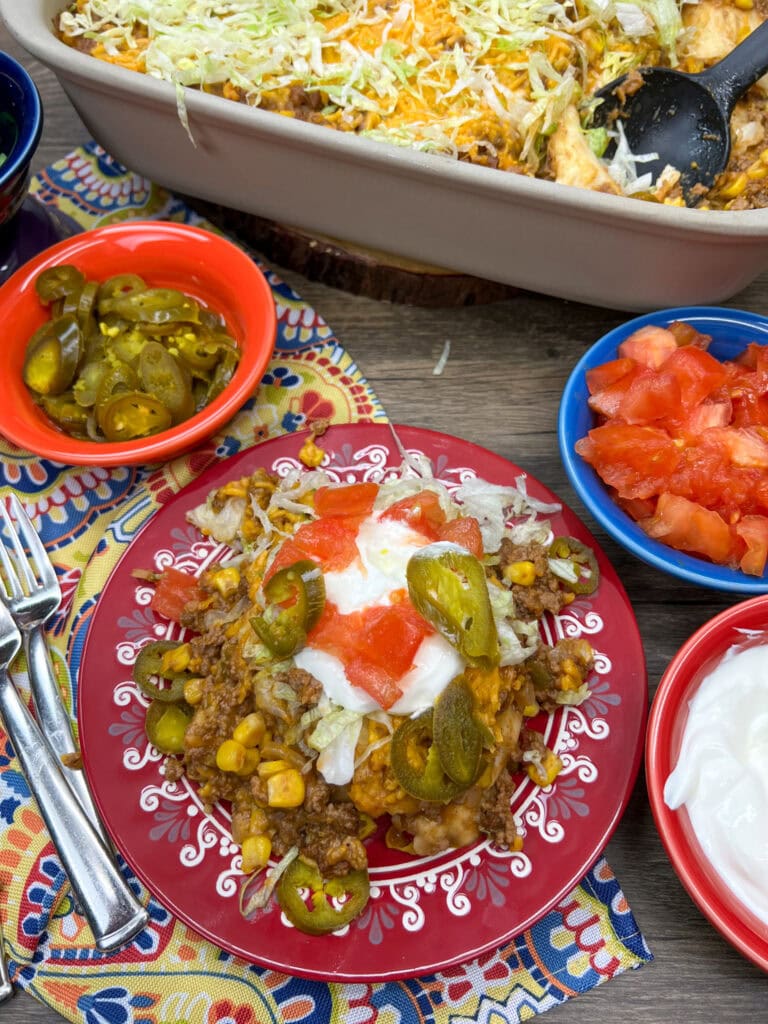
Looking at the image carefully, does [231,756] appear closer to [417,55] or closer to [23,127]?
[23,127]

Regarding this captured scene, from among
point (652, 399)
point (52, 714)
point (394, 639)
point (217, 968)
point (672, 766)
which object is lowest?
point (217, 968)

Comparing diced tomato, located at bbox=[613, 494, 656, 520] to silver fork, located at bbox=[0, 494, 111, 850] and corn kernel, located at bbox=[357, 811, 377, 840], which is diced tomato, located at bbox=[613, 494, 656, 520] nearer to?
corn kernel, located at bbox=[357, 811, 377, 840]

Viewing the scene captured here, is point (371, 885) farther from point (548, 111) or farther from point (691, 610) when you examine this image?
point (548, 111)

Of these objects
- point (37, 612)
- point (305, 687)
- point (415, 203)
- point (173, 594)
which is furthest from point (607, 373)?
point (37, 612)

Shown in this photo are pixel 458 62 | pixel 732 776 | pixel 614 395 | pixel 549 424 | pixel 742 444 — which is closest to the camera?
pixel 732 776

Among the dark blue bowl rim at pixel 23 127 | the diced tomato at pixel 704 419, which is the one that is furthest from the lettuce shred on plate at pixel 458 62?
the diced tomato at pixel 704 419

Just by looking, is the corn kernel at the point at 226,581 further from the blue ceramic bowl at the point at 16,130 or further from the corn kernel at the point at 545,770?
the blue ceramic bowl at the point at 16,130

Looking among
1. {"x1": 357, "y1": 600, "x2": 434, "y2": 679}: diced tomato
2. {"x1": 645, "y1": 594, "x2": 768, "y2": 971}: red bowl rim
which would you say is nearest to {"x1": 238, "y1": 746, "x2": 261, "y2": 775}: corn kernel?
{"x1": 357, "y1": 600, "x2": 434, "y2": 679}: diced tomato
